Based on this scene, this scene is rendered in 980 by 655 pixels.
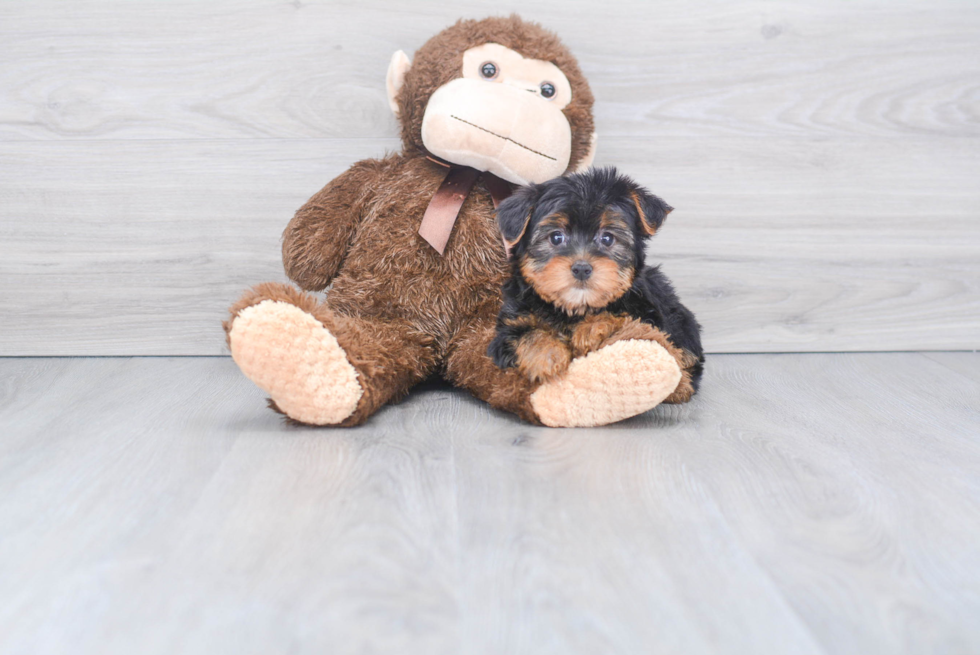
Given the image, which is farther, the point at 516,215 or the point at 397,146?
the point at 397,146

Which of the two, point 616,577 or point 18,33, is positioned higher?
point 18,33

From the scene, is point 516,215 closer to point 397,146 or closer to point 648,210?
point 648,210

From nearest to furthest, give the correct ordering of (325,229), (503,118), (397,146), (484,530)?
1. (484,530)
2. (503,118)
3. (325,229)
4. (397,146)

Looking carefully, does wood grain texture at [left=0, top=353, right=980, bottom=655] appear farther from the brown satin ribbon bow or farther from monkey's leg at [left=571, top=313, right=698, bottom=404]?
the brown satin ribbon bow

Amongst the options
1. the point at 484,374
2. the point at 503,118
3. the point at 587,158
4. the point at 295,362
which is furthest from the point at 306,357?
the point at 587,158

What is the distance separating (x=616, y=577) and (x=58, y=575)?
0.56 metres

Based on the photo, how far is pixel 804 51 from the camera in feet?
5.50

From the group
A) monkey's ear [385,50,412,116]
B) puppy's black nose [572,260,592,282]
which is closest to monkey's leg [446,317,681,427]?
puppy's black nose [572,260,592,282]

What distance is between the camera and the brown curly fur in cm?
137

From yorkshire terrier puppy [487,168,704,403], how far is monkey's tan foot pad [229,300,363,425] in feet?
0.79

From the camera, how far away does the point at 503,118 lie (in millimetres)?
1304

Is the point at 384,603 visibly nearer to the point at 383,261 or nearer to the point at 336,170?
the point at 383,261

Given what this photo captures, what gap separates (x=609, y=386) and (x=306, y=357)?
1.48 feet

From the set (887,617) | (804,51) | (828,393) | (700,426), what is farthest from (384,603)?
(804,51)
